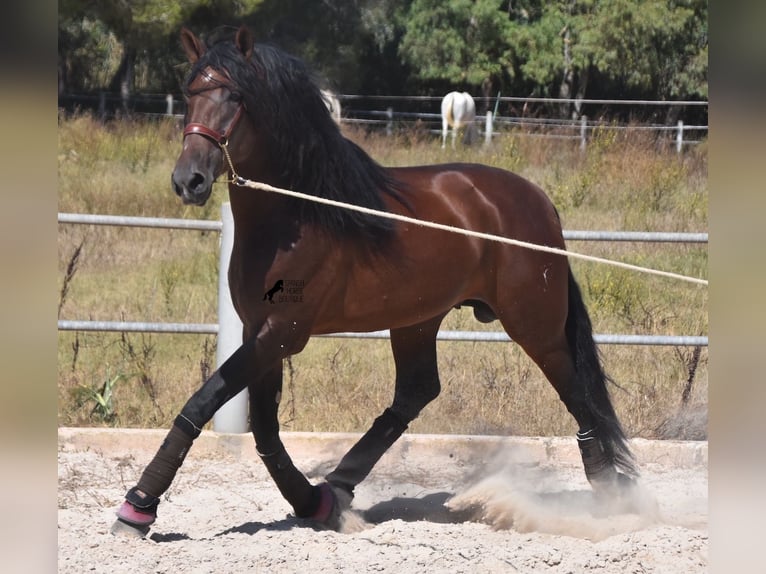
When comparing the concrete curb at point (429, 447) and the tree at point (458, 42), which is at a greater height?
the tree at point (458, 42)

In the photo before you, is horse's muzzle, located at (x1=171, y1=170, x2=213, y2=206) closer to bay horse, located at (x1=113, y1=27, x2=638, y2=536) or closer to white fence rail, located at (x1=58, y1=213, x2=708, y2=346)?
bay horse, located at (x1=113, y1=27, x2=638, y2=536)

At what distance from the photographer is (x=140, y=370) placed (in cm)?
626

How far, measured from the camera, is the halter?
12.1 ft

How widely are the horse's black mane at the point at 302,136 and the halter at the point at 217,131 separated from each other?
5 cm

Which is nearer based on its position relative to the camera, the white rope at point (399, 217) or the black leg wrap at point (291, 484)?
the white rope at point (399, 217)

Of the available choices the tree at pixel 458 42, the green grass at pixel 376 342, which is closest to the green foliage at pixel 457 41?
the tree at pixel 458 42

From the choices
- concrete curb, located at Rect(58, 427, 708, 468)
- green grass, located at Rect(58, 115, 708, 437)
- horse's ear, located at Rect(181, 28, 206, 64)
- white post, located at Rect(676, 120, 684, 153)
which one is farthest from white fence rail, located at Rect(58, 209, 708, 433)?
white post, located at Rect(676, 120, 684, 153)

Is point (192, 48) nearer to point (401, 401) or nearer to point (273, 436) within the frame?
point (273, 436)

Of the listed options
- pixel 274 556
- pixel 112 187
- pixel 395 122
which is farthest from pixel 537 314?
pixel 112 187

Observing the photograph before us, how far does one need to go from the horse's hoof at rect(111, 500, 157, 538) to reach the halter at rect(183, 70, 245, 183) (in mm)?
1329

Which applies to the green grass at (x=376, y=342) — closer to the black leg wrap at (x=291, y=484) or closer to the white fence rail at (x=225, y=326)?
the white fence rail at (x=225, y=326)

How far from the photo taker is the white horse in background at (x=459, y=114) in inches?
313

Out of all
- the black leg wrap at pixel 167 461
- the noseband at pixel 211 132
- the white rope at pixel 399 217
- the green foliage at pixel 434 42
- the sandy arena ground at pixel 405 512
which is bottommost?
the sandy arena ground at pixel 405 512
